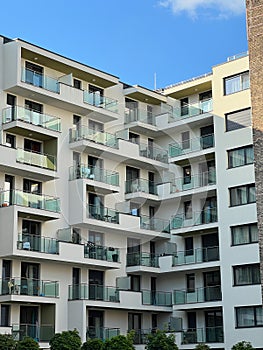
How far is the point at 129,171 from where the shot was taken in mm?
47969

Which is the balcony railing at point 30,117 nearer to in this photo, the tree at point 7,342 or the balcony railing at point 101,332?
the balcony railing at point 101,332

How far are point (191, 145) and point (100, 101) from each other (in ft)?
22.7

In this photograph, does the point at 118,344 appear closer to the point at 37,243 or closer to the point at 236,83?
the point at 37,243

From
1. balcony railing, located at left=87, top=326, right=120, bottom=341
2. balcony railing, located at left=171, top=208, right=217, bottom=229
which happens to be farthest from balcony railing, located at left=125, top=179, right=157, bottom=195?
balcony railing, located at left=87, top=326, right=120, bottom=341

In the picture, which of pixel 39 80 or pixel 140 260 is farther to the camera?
pixel 140 260

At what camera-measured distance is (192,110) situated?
48.2m

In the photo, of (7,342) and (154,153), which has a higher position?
(154,153)

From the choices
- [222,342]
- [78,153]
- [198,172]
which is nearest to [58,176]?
[78,153]

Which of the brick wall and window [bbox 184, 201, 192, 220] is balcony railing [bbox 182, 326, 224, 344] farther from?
window [bbox 184, 201, 192, 220]

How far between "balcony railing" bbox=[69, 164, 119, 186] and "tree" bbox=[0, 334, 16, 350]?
11.6 m

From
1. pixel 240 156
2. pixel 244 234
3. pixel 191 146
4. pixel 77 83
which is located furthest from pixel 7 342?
pixel 191 146

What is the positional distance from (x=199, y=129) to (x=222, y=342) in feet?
47.3

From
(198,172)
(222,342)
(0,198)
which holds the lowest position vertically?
(222,342)

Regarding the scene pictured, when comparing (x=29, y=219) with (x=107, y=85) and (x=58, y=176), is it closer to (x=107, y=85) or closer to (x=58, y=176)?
(x=58, y=176)
